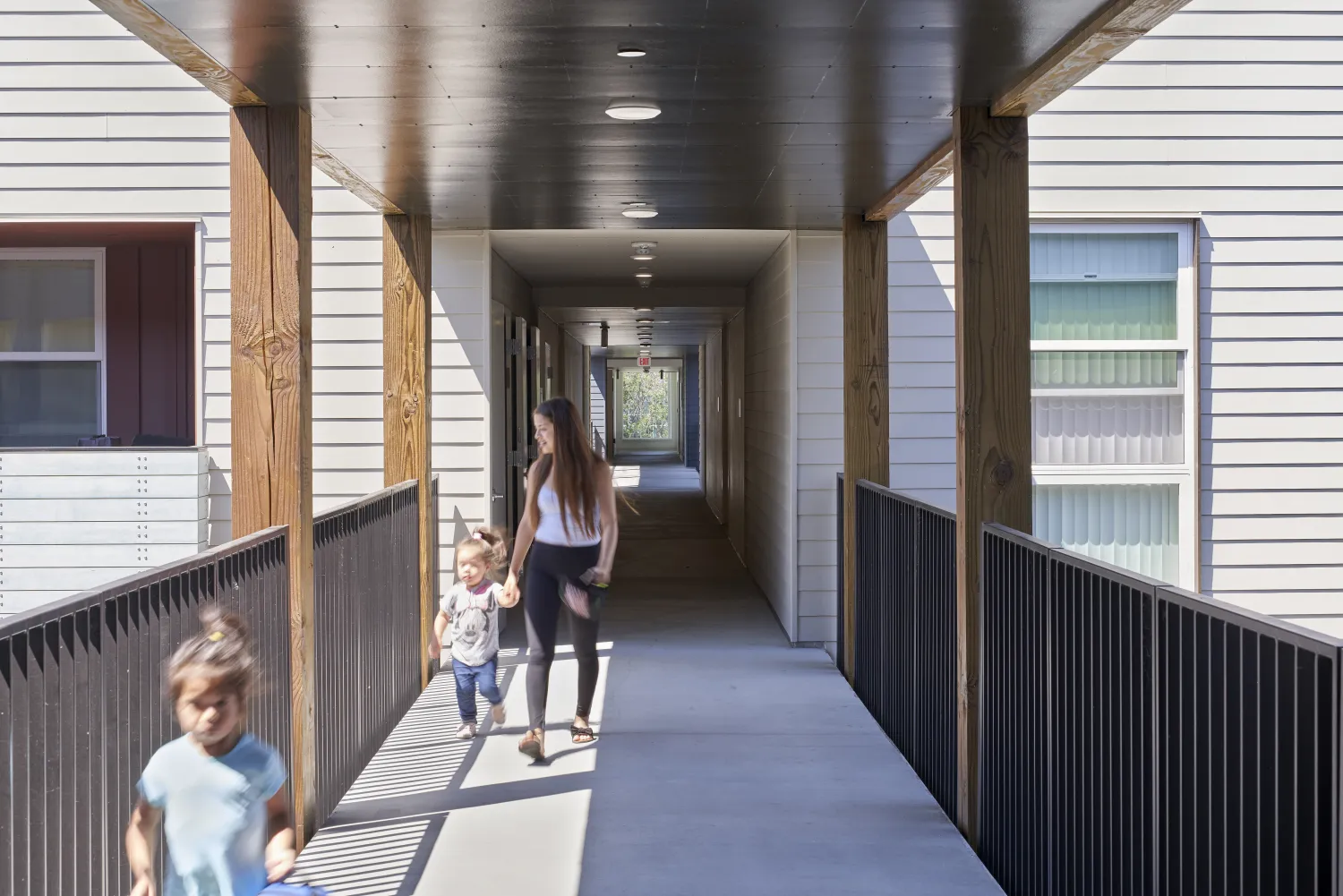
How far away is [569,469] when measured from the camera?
4.89 meters

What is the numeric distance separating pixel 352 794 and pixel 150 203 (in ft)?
13.4

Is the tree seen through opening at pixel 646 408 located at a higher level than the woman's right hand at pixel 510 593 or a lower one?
higher

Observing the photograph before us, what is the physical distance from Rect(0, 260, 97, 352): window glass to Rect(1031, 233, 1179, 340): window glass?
592 centimetres

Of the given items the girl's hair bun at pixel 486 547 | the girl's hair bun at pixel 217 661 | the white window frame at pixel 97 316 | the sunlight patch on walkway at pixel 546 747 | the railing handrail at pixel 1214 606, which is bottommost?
the sunlight patch on walkway at pixel 546 747

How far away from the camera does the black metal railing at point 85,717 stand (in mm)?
2105

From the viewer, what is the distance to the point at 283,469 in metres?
3.97

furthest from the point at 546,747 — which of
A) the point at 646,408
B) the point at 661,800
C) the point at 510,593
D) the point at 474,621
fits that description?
the point at 646,408

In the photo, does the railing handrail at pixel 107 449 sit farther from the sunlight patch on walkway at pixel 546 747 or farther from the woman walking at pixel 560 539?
the woman walking at pixel 560 539

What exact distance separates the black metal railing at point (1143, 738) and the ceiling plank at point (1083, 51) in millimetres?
1419

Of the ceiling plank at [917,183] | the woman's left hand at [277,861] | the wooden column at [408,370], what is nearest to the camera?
the woman's left hand at [277,861]

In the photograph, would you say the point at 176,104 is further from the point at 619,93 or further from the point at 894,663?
the point at 894,663

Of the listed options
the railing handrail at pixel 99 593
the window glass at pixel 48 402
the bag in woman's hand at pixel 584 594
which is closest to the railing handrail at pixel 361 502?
the railing handrail at pixel 99 593

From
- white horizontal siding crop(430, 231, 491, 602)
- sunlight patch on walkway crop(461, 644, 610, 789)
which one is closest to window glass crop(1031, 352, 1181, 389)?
sunlight patch on walkway crop(461, 644, 610, 789)

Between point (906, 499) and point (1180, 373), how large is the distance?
2.78 meters
